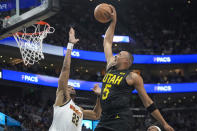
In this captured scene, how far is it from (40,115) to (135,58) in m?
9.51

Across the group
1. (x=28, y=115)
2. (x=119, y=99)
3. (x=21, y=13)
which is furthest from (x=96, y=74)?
(x=119, y=99)

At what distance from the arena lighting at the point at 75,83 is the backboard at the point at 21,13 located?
12.1m

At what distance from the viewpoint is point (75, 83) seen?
2170 cm

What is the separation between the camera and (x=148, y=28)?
27125 millimetres

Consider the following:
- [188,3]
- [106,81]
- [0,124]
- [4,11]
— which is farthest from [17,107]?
[188,3]

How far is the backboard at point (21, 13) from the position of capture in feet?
19.1

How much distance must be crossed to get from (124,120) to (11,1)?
4.08 m

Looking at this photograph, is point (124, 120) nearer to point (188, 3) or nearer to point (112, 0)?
point (112, 0)

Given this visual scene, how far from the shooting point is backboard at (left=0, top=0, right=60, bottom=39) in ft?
19.1

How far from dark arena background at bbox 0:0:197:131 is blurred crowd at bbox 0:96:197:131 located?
0.06 metres

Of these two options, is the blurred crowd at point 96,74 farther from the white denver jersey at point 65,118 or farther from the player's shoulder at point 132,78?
the player's shoulder at point 132,78

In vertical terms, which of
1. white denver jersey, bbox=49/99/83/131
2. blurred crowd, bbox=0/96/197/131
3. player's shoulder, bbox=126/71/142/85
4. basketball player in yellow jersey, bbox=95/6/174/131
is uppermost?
player's shoulder, bbox=126/71/142/85

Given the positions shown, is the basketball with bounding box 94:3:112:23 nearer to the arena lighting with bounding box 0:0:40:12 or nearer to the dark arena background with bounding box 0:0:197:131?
the arena lighting with bounding box 0:0:40:12

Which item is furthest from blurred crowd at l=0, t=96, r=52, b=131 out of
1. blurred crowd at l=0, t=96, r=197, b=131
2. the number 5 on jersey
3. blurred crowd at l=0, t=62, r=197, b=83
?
the number 5 on jersey
